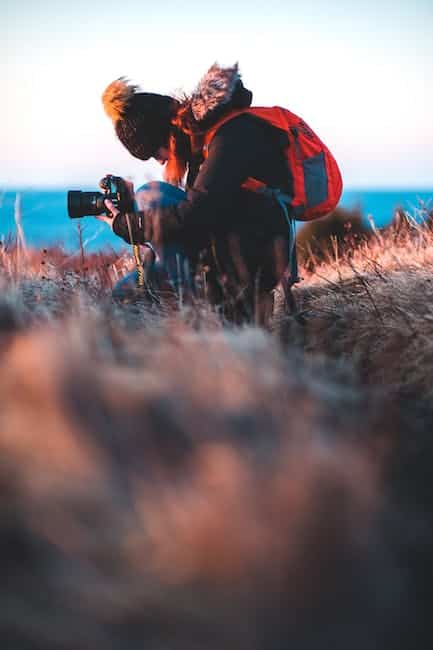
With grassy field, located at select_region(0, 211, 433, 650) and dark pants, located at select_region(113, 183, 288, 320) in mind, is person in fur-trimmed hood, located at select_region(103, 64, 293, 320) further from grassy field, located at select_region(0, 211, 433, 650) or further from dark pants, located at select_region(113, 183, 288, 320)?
grassy field, located at select_region(0, 211, 433, 650)

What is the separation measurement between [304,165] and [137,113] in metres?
0.80

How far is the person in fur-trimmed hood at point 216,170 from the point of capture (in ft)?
9.93

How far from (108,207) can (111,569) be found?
6.44ft

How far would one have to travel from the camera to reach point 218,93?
3092 mm

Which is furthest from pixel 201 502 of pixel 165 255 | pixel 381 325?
pixel 165 255

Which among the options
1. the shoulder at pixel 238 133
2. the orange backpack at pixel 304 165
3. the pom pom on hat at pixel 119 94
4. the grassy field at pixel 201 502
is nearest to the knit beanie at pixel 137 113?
the pom pom on hat at pixel 119 94

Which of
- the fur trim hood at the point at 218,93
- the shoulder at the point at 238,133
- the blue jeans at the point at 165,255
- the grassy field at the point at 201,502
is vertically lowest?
the grassy field at the point at 201,502

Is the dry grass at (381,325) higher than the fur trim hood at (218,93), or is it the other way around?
the fur trim hood at (218,93)

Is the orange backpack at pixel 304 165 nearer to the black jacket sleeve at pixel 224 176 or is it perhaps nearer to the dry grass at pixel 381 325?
the black jacket sleeve at pixel 224 176

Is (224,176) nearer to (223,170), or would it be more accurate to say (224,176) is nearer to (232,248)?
(223,170)

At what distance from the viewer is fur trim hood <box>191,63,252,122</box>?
309 cm

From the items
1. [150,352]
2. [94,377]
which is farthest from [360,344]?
[94,377]

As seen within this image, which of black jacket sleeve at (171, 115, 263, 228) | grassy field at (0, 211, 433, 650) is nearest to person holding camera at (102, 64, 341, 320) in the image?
black jacket sleeve at (171, 115, 263, 228)

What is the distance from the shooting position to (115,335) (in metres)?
2.34
